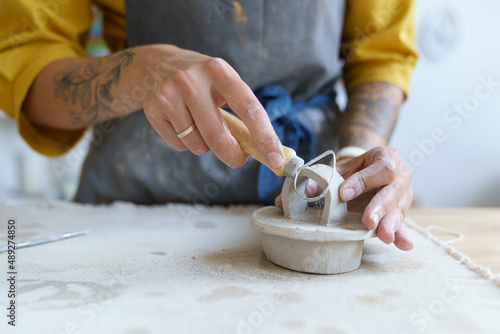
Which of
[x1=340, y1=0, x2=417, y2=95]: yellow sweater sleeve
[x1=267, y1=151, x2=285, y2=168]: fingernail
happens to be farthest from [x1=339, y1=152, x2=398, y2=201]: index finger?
[x1=340, y1=0, x2=417, y2=95]: yellow sweater sleeve

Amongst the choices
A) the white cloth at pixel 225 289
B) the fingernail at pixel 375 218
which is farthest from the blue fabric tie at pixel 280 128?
the fingernail at pixel 375 218

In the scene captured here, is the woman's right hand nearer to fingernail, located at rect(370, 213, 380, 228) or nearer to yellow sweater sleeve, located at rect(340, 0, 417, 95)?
fingernail, located at rect(370, 213, 380, 228)

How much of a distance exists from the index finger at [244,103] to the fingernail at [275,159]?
1cm

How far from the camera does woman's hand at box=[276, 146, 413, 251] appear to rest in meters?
0.76

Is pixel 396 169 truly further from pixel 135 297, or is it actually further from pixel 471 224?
pixel 135 297

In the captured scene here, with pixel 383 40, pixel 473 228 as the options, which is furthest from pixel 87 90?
pixel 473 228

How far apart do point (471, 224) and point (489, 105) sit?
164cm

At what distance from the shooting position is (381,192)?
0.83 metres

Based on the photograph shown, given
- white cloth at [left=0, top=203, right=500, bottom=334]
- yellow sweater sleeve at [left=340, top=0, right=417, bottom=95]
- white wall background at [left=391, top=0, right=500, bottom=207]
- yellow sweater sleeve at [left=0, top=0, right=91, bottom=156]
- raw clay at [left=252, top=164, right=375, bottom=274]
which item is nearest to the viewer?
white cloth at [left=0, top=203, right=500, bottom=334]

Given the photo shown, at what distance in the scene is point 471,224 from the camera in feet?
3.77

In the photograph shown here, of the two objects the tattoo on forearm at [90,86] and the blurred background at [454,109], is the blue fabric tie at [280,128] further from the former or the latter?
the blurred background at [454,109]

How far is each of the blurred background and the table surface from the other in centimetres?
138

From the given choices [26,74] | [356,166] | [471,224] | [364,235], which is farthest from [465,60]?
[26,74]

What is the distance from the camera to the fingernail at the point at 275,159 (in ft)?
2.52
